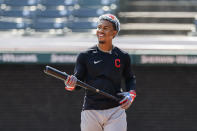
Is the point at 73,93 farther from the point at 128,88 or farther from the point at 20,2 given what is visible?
the point at 128,88

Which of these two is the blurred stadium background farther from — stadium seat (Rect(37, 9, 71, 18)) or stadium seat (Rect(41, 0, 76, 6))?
stadium seat (Rect(41, 0, 76, 6))

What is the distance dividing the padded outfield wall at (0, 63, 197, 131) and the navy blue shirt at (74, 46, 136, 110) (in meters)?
3.86

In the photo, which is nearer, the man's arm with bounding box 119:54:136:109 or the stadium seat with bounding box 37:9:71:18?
the man's arm with bounding box 119:54:136:109

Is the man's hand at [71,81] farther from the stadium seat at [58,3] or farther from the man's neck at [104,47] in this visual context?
the stadium seat at [58,3]

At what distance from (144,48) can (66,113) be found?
1916 mm

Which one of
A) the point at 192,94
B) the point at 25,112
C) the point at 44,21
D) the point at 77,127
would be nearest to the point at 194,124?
the point at 192,94

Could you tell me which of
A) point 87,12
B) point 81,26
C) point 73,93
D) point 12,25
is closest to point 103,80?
point 73,93

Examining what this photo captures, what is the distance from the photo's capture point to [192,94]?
300 inches

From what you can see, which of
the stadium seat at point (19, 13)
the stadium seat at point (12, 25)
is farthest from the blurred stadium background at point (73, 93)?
the stadium seat at point (19, 13)

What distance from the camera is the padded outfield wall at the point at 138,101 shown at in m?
7.58

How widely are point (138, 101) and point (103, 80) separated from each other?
406cm

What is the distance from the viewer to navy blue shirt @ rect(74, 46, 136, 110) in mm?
3645

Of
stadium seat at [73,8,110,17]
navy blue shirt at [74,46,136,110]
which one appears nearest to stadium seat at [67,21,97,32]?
stadium seat at [73,8,110,17]

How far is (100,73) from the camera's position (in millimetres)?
3641
